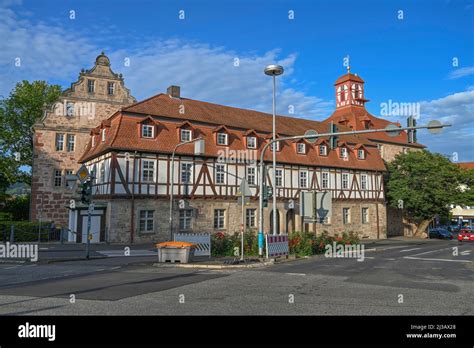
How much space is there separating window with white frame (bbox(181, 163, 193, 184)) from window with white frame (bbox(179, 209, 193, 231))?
222 cm

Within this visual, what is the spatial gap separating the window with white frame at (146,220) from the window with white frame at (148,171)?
2263mm

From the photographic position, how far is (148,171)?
93.9 ft

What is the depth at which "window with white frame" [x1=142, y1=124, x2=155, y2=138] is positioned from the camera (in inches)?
1146

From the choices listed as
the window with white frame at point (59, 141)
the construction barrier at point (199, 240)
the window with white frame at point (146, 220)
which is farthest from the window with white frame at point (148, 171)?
the window with white frame at point (59, 141)

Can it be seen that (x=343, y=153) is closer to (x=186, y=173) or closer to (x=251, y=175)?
(x=251, y=175)

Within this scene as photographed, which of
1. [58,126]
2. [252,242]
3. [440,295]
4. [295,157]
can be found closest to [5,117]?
[58,126]

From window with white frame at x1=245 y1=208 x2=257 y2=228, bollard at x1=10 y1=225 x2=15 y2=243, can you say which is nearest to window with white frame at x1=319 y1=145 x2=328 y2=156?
window with white frame at x1=245 y1=208 x2=257 y2=228

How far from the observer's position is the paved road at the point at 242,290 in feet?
26.4

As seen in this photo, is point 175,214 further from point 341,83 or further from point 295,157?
point 341,83

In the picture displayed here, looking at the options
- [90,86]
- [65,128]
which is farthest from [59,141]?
[90,86]

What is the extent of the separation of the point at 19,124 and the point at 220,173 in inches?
1041

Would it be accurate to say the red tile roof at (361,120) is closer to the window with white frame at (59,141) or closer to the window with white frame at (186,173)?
the window with white frame at (186,173)

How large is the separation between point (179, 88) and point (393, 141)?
29350mm
